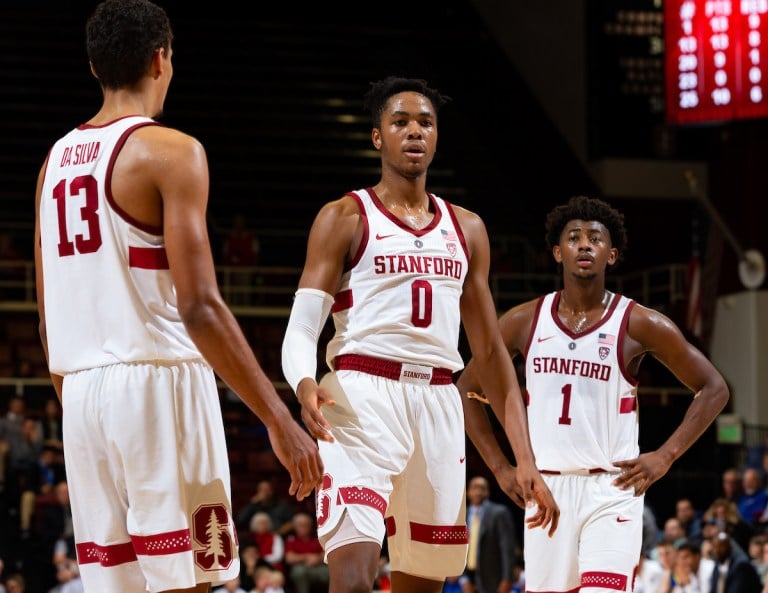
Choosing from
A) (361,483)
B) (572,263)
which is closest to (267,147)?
(572,263)

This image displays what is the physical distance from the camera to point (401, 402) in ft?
18.6

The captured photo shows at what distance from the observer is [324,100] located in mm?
23531

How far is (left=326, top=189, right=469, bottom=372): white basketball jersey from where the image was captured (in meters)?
5.70

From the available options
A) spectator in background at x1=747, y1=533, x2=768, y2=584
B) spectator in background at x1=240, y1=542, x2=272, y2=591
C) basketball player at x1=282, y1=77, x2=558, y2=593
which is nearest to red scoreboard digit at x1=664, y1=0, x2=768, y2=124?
spectator in background at x1=747, y1=533, x2=768, y2=584

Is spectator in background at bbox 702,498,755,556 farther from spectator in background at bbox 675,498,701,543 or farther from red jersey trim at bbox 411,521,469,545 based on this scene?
red jersey trim at bbox 411,521,469,545

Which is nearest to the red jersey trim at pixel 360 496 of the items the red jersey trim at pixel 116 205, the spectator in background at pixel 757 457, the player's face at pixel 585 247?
the red jersey trim at pixel 116 205

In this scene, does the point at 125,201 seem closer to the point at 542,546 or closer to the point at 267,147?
the point at 542,546

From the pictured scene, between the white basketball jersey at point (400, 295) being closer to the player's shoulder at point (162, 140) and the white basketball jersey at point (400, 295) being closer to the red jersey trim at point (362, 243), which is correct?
the red jersey trim at point (362, 243)

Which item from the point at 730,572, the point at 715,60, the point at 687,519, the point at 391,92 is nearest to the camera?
the point at 391,92

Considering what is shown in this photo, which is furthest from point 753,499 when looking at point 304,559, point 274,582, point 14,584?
point 14,584

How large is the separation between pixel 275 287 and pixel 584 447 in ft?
45.7

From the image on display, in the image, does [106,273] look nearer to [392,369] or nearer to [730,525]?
[392,369]

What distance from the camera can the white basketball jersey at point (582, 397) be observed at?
22.4ft

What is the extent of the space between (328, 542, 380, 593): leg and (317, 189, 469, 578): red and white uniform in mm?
109
